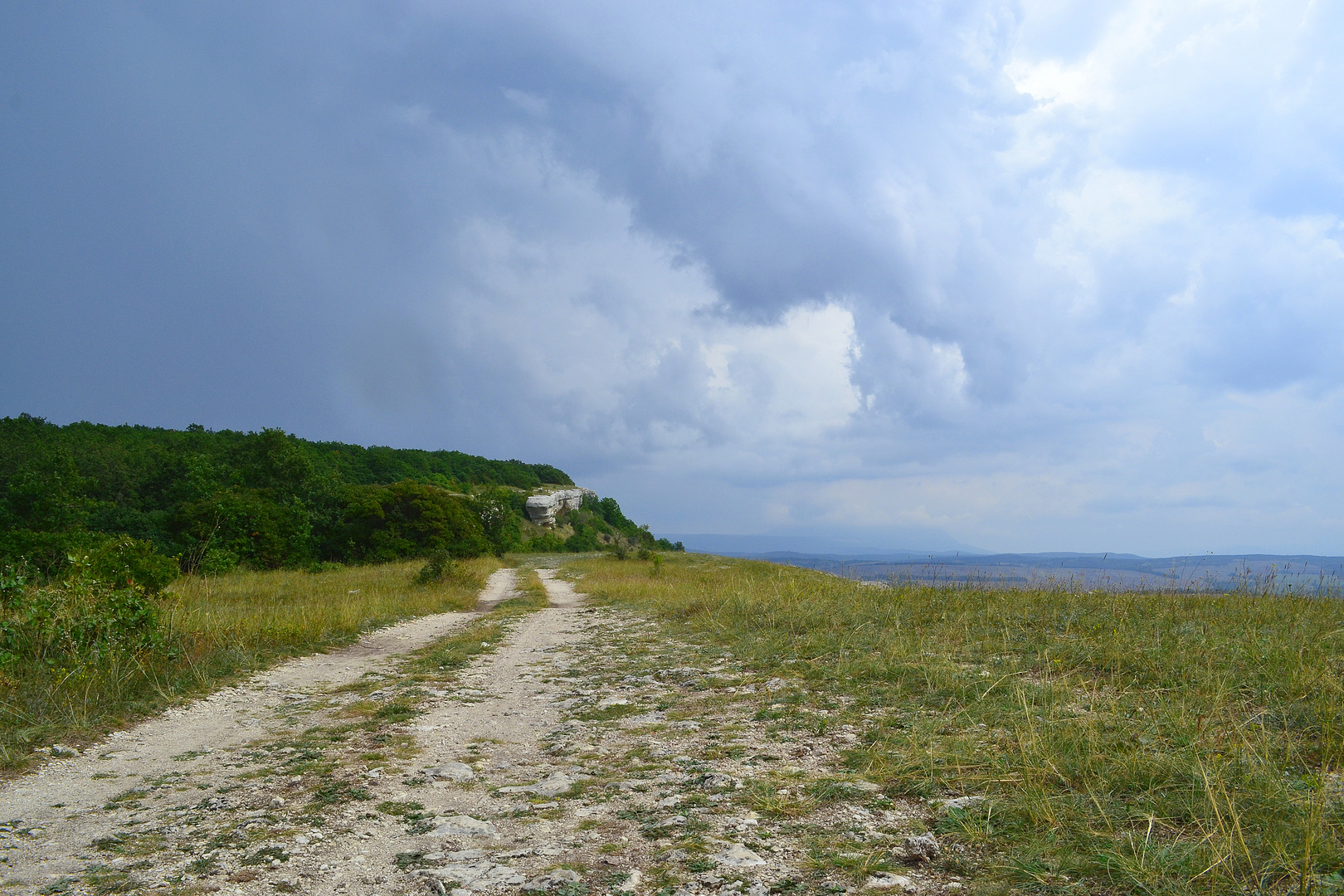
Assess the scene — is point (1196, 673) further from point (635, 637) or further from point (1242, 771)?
point (635, 637)

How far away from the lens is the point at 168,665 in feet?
28.8

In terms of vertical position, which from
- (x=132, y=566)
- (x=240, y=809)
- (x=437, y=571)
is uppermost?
(x=132, y=566)

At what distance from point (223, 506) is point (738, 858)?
1631 inches

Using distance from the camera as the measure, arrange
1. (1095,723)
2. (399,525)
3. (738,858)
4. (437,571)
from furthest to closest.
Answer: (399,525) → (437,571) → (1095,723) → (738,858)

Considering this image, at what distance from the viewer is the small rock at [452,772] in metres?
5.42

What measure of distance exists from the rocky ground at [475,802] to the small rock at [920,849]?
0.01m

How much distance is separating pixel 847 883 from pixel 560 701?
17.8 ft

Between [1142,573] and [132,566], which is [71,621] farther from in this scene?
[1142,573]

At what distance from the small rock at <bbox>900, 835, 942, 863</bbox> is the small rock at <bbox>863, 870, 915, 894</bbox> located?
0.80ft

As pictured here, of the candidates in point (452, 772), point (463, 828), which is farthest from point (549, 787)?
point (452, 772)

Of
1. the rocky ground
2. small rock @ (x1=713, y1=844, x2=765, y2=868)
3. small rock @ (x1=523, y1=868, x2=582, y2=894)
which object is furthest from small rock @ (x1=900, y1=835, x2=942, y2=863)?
small rock @ (x1=523, y1=868, x2=582, y2=894)

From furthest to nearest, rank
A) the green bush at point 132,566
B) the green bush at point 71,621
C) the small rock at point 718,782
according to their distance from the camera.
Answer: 1. the green bush at point 132,566
2. the green bush at point 71,621
3. the small rock at point 718,782

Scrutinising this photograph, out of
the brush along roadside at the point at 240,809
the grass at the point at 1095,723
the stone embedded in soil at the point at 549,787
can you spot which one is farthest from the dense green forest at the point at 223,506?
the grass at the point at 1095,723

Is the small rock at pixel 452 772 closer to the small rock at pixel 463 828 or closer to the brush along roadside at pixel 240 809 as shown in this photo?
the brush along roadside at pixel 240 809
